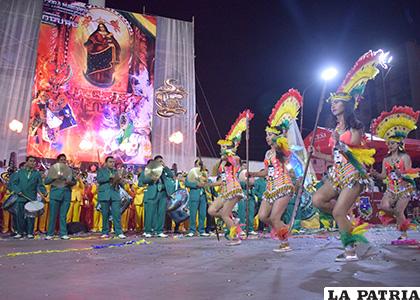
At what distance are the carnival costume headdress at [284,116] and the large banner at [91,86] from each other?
10143 millimetres

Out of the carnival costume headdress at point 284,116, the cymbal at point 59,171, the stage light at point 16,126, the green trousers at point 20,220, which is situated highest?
the stage light at point 16,126

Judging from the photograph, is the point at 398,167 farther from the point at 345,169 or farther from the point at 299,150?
the point at 299,150

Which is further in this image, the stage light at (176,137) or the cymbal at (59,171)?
the stage light at (176,137)

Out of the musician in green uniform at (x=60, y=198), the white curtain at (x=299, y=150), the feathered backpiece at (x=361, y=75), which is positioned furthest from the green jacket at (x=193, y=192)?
the feathered backpiece at (x=361, y=75)

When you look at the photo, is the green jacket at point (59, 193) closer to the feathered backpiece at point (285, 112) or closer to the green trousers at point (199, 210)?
the green trousers at point (199, 210)

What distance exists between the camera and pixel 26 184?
888cm

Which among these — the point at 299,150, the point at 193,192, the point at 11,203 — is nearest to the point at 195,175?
the point at 193,192

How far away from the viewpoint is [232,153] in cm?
723

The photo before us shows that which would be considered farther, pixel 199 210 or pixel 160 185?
pixel 199 210

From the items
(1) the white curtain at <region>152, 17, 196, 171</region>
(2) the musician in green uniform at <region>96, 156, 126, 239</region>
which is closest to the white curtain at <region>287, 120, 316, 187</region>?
(1) the white curtain at <region>152, 17, 196, 171</region>

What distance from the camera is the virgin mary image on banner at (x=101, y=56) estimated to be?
1586 centimetres

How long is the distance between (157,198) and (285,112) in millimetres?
4364

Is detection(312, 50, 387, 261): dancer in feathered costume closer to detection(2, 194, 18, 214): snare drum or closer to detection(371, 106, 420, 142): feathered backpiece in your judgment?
detection(371, 106, 420, 142): feathered backpiece

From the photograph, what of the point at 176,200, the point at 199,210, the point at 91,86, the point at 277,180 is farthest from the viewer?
the point at 91,86
